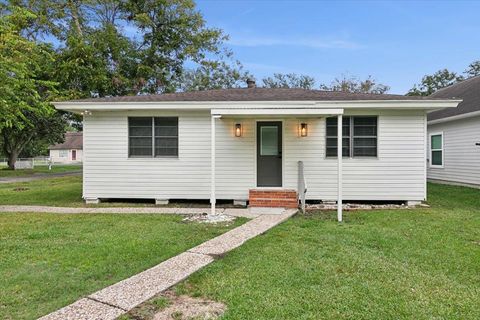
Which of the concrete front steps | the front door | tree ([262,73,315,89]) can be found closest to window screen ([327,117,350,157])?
the front door

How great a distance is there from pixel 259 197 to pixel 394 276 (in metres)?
4.29

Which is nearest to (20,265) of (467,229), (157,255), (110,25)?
(157,255)

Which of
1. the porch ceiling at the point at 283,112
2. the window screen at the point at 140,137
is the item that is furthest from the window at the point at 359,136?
the window screen at the point at 140,137

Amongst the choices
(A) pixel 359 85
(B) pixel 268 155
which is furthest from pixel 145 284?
(A) pixel 359 85

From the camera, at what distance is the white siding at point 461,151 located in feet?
37.1

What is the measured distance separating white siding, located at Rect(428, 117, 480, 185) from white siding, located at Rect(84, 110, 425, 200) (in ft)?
14.8

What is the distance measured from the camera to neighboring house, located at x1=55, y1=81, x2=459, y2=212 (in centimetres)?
831

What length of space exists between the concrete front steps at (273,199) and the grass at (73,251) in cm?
181

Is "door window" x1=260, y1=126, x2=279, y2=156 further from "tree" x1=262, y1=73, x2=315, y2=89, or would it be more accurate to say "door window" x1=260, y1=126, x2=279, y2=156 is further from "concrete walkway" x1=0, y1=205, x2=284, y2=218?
A: "tree" x1=262, y1=73, x2=315, y2=89

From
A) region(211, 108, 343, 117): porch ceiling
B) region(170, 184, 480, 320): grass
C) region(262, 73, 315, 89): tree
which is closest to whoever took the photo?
region(170, 184, 480, 320): grass

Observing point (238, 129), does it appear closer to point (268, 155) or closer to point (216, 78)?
point (268, 155)

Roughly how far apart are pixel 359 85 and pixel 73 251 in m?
31.6

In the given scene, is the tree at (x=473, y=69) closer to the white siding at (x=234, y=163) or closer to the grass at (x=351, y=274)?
the white siding at (x=234, y=163)

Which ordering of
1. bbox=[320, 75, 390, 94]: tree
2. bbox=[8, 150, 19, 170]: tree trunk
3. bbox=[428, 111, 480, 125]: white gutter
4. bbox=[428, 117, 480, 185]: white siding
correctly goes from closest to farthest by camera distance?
bbox=[428, 111, 480, 125]: white gutter < bbox=[428, 117, 480, 185]: white siding < bbox=[8, 150, 19, 170]: tree trunk < bbox=[320, 75, 390, 94]: tree
